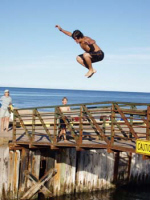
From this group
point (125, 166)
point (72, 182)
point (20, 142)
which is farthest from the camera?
point (125, 166)

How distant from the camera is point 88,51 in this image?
8.13 meters

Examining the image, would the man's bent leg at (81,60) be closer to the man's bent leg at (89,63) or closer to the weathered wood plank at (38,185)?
the man's bent leg at (89,63)

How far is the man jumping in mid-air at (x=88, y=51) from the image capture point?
801 cm

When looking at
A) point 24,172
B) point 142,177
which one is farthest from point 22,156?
point 142,177

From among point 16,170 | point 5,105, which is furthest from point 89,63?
point 5,105

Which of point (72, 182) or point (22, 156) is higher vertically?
point (22, 156)

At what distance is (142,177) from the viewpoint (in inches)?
822

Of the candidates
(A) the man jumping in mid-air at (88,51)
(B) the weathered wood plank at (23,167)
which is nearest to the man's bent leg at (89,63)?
(A) the man jumping in mid-air at (88,51)

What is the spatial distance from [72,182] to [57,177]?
35.2 inches

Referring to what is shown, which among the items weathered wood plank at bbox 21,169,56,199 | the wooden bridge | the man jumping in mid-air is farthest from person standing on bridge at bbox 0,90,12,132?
the man jumping in mid-air

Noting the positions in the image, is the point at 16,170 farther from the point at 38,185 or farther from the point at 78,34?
the point at 78,34

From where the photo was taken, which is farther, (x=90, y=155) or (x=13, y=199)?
(x=90, y=155)

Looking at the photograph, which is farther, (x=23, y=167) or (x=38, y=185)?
(x=38, y=185)

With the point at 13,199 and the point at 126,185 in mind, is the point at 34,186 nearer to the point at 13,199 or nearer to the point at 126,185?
the point at 13,199
